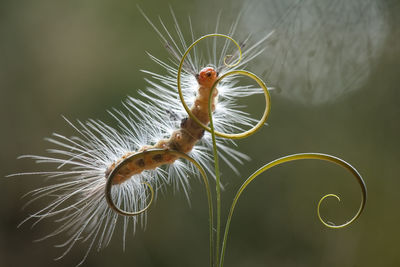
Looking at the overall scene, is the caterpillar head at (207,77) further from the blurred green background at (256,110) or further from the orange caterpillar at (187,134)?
the blurred green background at (256,110)

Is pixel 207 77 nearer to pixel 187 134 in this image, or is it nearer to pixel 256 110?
pixel 187 134

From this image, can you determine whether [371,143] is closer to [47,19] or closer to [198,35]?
[198,35]

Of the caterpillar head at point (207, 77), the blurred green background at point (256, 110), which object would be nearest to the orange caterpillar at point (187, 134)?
the caterpillar head at point (207, 77)

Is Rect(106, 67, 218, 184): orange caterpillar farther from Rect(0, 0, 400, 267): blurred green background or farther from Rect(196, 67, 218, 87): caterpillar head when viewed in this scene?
Rect(0, 0, 400, 267): blurred green background

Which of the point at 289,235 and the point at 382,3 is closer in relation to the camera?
the point at 382,3

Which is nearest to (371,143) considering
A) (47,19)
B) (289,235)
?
(289,235)

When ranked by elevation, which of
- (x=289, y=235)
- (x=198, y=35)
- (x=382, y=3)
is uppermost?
(x=198, y=35)

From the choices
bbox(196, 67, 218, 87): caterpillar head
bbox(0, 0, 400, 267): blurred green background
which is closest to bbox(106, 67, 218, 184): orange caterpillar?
bbox(196, 67, 218, 87): caterpillar head
